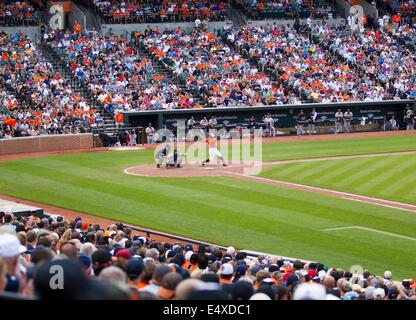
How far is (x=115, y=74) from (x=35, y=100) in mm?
6026

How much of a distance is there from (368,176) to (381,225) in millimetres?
7878

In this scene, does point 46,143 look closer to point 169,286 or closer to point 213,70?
point 213,70

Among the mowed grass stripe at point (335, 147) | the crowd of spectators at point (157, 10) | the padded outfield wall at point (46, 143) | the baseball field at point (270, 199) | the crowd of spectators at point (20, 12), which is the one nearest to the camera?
the baseball field at point (270, 199)

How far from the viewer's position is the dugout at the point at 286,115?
1479 inches

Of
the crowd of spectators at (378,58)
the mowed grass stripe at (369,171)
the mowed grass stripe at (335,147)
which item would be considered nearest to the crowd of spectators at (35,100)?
the mowed grass stripe at (335,147)

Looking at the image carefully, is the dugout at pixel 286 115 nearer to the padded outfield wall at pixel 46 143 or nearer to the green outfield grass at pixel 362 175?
the padded outfield wall at pixel 46 143

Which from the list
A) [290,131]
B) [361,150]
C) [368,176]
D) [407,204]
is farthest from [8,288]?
[290,131]

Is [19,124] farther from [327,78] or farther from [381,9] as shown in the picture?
[381,9]

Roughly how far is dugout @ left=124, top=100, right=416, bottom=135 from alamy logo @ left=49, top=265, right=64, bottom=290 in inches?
1276

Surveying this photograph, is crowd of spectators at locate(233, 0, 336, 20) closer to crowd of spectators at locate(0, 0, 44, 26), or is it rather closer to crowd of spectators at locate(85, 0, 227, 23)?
crowd of spectators at locate(85, 0, 227, 23)

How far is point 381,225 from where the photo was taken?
17.2m

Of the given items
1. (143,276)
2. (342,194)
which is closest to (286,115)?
(342,194)

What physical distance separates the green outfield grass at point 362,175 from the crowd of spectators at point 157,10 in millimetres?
22588

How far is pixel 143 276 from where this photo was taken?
6836mm
